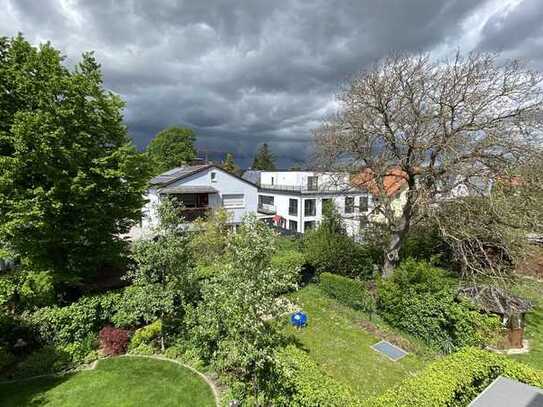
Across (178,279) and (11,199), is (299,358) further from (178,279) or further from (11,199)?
(11,199)

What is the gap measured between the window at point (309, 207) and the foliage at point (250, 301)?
28.1m

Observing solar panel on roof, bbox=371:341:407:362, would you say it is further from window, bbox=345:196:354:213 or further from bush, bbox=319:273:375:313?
window, bbox=345:196:354:213

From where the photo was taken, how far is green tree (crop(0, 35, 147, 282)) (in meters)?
10.8

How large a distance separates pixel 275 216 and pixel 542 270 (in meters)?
25.4

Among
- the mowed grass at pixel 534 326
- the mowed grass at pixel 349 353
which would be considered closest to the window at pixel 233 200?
the mowed grass at pixel 349 353

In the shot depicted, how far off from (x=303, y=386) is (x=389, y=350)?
21.9 ft

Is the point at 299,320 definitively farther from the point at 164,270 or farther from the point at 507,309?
the point at 507,309

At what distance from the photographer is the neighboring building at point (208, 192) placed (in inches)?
1074

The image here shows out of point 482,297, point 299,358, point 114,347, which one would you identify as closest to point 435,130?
point 482,297

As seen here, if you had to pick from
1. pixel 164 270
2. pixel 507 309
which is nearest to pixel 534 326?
pixel 507 309

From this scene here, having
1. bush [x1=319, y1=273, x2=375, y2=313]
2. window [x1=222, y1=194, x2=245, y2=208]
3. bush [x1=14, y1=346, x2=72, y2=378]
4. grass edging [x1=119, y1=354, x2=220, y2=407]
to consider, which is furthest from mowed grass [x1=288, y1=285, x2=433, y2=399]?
window [x1=222, y1=194, x2=245, y2=208]

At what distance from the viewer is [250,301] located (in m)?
7.35

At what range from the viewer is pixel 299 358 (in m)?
8.07

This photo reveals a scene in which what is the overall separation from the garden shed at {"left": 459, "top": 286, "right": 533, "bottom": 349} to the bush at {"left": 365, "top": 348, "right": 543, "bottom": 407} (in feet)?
13.8
